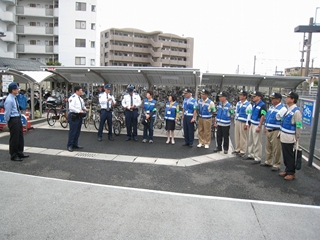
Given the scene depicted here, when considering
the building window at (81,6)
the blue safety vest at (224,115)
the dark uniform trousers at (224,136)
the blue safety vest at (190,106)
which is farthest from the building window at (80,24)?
the dark uniform trousers at (224,136)

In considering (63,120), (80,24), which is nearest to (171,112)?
(63,120)

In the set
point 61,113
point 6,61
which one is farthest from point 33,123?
point 6,61

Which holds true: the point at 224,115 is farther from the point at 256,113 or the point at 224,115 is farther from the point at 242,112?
the point at 256,113

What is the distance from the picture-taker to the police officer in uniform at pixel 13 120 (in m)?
5.95

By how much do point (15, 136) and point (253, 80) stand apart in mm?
12467

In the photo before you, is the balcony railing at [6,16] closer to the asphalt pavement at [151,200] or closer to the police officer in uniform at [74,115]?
the police officer in uniform at [74,115]

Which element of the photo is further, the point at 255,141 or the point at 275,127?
the point at 255,141

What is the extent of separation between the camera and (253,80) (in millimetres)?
14266

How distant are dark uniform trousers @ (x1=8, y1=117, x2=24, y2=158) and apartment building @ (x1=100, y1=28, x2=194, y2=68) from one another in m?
50.7

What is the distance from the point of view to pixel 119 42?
5556 cm

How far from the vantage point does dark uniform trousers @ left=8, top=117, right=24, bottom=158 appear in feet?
19.9

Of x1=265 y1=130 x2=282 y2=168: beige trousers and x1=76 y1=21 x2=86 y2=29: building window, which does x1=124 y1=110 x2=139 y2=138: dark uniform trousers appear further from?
x1=76 y1=21 x2=86 y2=29: building window

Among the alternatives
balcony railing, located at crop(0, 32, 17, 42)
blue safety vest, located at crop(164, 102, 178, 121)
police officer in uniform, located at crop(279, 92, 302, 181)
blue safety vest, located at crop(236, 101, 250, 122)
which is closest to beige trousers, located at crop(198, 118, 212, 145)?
blue safety vest, located at crop(164, 102, 178, 121)

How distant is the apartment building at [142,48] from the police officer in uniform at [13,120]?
166 feet
